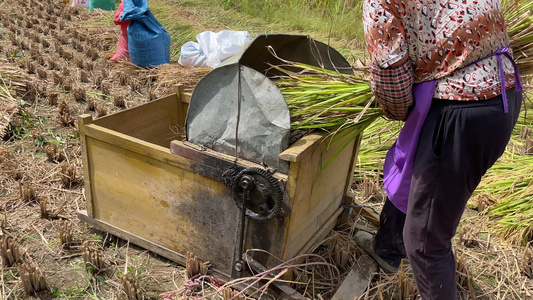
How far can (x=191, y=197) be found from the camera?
2.26m

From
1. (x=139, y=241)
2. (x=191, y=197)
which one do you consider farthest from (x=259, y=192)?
(x=139, y=241)

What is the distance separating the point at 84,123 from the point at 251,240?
1098 millimetres

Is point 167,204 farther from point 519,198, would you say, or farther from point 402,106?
point 519,198

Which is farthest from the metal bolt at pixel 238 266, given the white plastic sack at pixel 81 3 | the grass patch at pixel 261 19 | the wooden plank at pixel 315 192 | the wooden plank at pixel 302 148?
the white plastic sack at pixel 81 3

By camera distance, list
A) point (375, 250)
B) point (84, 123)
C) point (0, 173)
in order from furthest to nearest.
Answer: point (0, 173)
point (375, 250)
point (84, 123)

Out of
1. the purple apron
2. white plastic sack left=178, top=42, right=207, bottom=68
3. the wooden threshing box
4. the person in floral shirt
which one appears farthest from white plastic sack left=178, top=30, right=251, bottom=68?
the person in floral shirt

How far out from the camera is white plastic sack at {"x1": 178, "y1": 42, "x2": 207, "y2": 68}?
5.29 metres

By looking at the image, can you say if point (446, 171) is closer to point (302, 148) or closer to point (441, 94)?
point (441, 94)

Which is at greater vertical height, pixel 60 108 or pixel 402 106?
pixel 402 106

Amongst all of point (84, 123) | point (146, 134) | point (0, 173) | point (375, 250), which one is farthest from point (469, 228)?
point (0, 173)

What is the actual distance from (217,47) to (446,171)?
12.6 ft

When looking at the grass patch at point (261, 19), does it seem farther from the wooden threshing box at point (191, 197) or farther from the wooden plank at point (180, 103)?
the wooden threshing box at point (191, 197)

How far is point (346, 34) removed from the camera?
6.86 meters

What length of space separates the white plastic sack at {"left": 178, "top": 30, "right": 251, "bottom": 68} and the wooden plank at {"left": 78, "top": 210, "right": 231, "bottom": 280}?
2.75 meters
